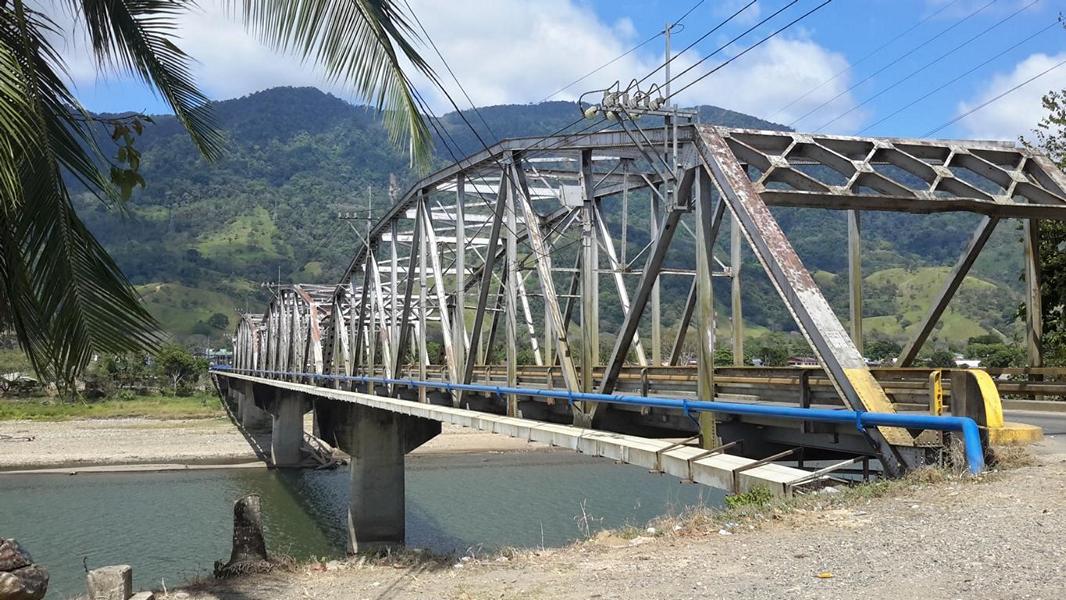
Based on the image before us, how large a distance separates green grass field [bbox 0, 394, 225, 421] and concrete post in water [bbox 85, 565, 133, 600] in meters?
76.8

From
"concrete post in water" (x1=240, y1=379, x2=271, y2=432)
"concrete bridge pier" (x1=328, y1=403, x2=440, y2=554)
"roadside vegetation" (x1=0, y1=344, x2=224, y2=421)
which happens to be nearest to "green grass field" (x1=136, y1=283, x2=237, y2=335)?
"roadside vegetation" (x1=0, y1=344, x2=224, y2=421)

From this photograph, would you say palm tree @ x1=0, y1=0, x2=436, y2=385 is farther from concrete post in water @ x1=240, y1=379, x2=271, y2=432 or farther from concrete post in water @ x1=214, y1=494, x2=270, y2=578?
concrete post in water @ x1=240, y1=379, x2=271, y2=432

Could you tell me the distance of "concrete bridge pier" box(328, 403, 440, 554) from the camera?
32.1 metres

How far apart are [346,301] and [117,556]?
32793mm

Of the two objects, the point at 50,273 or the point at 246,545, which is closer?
the point at 50,273

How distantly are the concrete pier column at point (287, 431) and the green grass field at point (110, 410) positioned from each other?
29.7 metres

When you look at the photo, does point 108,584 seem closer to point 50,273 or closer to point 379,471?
point 50,273

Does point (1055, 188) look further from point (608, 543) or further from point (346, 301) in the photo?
point (346, 301)

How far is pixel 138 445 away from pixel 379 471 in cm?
4116

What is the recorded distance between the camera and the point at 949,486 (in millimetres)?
7516

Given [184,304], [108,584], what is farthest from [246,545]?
[184,304]

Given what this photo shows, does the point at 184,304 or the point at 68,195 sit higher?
the point at 184,304

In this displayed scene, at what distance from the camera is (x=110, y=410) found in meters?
85.6

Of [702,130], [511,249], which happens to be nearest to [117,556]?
[511,249]
